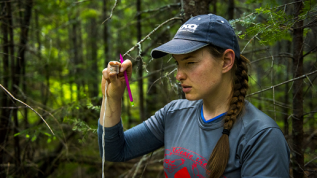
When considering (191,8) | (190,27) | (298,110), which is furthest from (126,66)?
(298,110)

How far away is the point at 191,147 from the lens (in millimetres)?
1693

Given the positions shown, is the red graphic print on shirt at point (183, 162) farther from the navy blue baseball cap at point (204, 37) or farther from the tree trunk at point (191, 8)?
the tree trunk at point (191, 8)

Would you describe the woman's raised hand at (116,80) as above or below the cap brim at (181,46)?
below

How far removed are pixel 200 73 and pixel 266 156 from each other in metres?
0.71

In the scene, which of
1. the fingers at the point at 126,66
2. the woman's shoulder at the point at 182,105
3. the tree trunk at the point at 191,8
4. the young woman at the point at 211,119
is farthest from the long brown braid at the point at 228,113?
the tree trunk at the point at 191,8

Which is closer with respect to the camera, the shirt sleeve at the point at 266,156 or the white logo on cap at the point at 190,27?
the shirt sleeve at the point at 266,156

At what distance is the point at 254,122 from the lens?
1509 mm

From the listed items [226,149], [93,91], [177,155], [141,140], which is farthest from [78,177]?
[226,149]

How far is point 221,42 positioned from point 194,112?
644 millimetres

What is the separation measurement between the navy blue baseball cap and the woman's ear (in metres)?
0.04

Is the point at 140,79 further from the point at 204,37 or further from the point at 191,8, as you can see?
the point at 204,37

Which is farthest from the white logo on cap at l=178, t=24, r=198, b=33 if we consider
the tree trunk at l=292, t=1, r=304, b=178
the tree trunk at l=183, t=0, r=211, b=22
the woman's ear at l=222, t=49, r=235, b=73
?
the tree trunk at l=292, t=1, r=304, b=178

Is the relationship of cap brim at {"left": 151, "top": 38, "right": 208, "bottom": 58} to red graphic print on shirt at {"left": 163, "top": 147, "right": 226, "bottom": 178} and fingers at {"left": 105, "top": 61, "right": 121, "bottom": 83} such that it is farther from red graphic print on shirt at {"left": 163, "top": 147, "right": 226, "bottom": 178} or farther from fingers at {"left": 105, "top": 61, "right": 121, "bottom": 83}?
red graphic print on shirt at {"left": 163, "top": 147, "right": 226, "bottom": 178}

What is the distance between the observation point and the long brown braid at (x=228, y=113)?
148 cm
